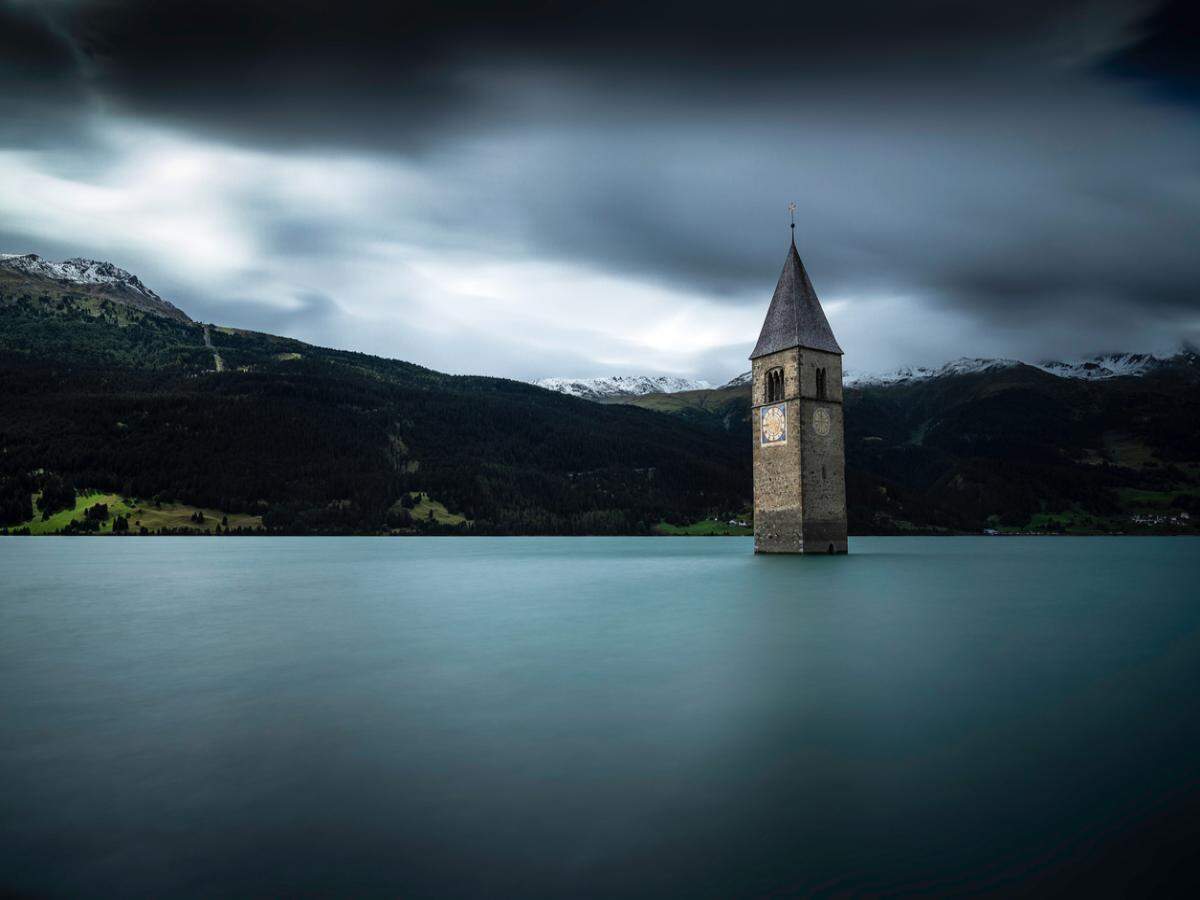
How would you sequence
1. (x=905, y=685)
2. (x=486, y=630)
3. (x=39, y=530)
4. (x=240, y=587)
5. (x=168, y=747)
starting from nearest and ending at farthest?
(x=168, y=747), (x=905, y=685), (x=486, y=630), (x=240, y=587), (x=39, y=530)

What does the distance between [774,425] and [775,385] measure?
379 cm

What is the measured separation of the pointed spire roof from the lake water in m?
43.1

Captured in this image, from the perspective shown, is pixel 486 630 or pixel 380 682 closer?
pixel 380 682

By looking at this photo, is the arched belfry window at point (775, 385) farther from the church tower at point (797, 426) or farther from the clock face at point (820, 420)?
the clock face at point (820, 420)

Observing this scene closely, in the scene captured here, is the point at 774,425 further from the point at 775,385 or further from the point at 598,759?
the point at 598,759

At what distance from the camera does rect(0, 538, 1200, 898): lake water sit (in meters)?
8.34

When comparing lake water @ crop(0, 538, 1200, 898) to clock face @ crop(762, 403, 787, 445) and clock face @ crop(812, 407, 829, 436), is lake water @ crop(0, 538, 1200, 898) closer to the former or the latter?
clock face @ crop(812, 407, 829, 436)

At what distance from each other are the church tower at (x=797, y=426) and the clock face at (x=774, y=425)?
0.29ft

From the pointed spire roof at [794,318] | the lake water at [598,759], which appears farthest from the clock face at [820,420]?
the lake water at [598,759]

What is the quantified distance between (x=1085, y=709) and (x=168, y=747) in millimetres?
17483

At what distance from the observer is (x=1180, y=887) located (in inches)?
308

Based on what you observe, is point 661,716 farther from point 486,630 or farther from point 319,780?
point 486,630

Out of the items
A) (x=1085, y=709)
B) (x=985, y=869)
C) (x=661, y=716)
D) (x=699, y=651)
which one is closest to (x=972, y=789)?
(x=985, y=869)

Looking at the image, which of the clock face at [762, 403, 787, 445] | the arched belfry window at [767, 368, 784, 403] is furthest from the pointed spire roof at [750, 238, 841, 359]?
the clock face at [762, 403, 787, 445]
